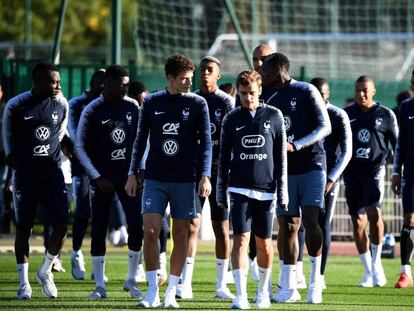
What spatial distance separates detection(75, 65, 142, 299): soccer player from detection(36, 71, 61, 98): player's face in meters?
0.41


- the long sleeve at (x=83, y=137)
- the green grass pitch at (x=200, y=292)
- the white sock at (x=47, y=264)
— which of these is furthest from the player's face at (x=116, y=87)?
the green grass pitch at (x=200, y=292)

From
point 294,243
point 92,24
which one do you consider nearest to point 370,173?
point 294,243

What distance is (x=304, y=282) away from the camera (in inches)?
620

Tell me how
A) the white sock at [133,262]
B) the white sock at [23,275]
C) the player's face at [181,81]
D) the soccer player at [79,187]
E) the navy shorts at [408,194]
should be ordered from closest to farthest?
the player's face at [181,81] → the white sock at [23,275] → the white sock at [133,262] → the navy shorts at [408,194] → the soccer player at [79,187]

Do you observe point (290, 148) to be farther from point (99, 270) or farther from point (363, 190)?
point (363, 190)

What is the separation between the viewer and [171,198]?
13102mm

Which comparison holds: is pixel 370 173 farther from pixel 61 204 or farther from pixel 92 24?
pixel 92 24

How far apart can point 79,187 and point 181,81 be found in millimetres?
4028

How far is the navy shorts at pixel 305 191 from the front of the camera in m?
13.8

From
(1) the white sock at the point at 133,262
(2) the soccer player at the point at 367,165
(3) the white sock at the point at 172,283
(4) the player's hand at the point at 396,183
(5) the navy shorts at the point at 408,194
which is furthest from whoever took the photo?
(2) the soccer player at the point at 367,165

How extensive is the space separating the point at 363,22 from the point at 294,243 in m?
30.3

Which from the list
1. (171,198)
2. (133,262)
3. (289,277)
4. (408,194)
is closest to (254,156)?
(171,198)

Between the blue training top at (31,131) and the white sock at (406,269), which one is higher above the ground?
the blue training top at (31,131)

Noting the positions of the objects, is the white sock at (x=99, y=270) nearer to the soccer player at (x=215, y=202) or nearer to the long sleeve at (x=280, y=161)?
the soccer player at (x=215, y=202)
